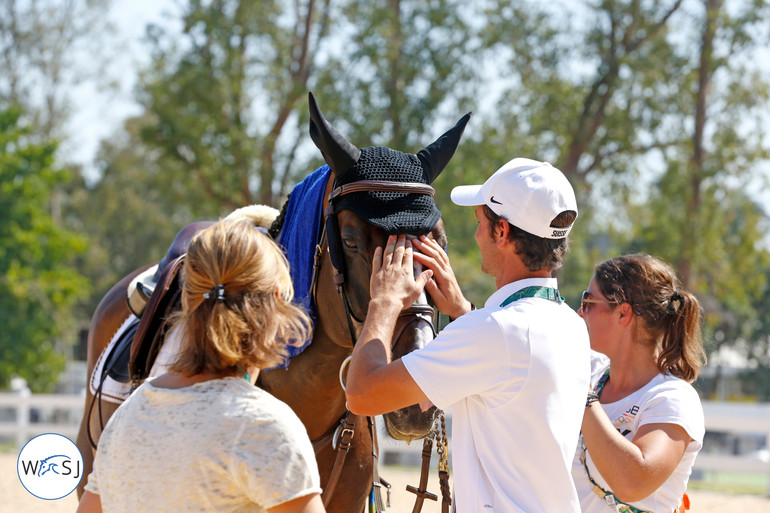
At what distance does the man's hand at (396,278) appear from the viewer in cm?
221

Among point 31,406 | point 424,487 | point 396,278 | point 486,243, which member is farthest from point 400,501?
point 486,243

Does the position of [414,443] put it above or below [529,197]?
below

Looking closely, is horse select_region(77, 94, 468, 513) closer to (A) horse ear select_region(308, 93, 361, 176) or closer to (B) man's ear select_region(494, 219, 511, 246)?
(A) horse ear select_region(308, 93, 361, 176)

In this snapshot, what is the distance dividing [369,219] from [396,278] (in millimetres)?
467

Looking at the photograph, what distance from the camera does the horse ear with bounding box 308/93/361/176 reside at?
279cm

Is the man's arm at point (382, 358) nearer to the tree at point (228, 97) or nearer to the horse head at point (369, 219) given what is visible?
the horse head at point (369, 219)

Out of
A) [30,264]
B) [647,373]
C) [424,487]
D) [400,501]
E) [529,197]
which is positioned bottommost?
[400,501]

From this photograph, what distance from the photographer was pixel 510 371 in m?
1.95

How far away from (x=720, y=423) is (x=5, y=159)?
752 inches

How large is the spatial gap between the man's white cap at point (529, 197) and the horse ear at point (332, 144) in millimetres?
762

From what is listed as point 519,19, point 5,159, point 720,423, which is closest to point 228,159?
point 519,19

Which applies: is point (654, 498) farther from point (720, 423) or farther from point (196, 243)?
point (720, 423)

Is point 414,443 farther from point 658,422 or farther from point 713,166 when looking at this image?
point 713,166

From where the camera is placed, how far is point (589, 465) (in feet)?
8.16
